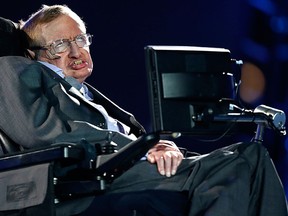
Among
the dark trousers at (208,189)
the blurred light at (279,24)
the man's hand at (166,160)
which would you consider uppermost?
the blurred light at (279,24)

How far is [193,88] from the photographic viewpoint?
2.17m

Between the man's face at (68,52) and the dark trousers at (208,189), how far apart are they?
30.1 inches

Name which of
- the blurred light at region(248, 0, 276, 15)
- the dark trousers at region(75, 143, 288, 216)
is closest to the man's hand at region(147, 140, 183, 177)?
the dark trousers at region(75, 143, 288, 216)

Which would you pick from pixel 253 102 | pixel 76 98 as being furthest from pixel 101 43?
pixel 76 98

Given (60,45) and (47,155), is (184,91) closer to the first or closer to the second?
(47,155)

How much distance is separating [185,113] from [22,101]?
0.63 metres

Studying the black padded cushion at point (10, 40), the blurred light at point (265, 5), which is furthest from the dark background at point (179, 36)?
the black padded cushion at point (10, 40)

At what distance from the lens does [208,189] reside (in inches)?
87.2

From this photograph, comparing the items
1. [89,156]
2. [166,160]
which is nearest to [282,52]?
[166,160]

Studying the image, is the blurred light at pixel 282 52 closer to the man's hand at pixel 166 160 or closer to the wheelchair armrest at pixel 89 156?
the man's hand at pixel 166 160

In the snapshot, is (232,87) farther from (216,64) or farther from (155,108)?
(155,108)

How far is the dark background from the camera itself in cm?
396

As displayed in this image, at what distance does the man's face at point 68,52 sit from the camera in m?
2.97

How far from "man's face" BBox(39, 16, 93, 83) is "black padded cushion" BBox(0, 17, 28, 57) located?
16cm
